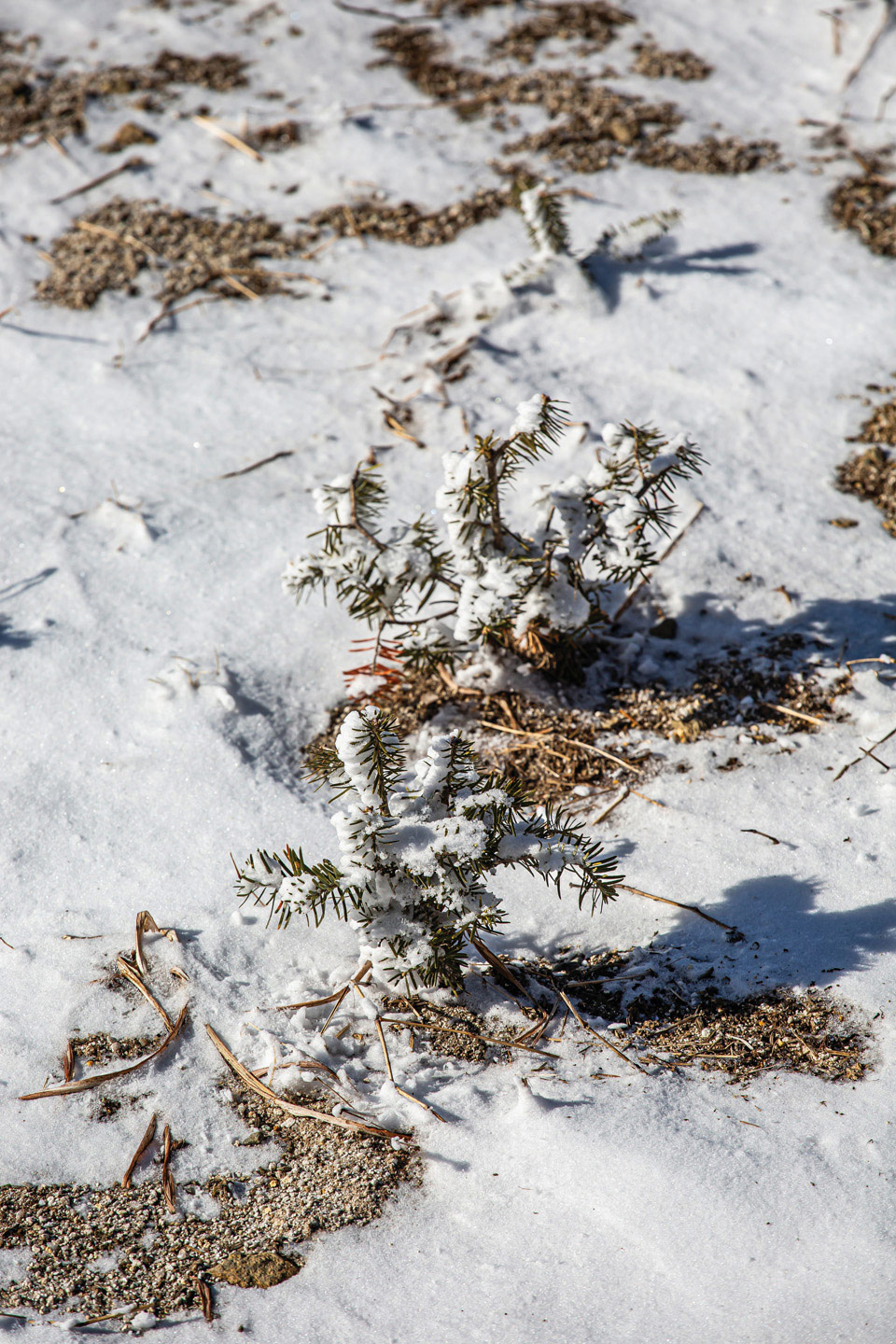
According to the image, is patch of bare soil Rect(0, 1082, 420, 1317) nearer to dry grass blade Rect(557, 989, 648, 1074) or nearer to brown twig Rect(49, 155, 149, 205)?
dry grass blade Rect(557, 989, 648, 1074)

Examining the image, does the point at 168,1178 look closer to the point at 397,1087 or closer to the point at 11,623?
the point at 397,1087

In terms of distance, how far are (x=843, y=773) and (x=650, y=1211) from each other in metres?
1.23

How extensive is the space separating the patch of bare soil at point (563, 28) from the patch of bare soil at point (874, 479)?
10.00 feet

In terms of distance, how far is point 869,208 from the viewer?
13.6 ft

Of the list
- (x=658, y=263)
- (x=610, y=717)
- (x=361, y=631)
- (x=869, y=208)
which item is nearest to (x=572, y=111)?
(x=658, y=263)

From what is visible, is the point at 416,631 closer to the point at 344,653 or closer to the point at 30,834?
the point at 344,653

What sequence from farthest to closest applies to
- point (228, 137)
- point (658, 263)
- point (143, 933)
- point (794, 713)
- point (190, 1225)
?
point (228, 137), point (658, 263), point (794, 713), point (143, 933), point (190, 1225)

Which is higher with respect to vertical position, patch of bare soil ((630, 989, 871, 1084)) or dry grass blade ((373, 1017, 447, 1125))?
patch of bare soil ((630, 989, 871, 1084))

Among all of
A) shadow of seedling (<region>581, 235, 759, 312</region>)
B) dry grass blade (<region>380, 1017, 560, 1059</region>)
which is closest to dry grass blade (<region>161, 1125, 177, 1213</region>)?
dry grass blade (<region>380, 1017, 560, 1059</region>)

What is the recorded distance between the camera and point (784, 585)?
3014 millimetres

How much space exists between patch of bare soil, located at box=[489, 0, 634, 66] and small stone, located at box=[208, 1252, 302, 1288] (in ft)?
17.4

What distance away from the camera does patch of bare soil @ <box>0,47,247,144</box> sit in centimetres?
479

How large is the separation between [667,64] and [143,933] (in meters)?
4.87

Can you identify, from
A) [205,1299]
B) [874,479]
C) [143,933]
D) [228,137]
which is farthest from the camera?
[228,137]
